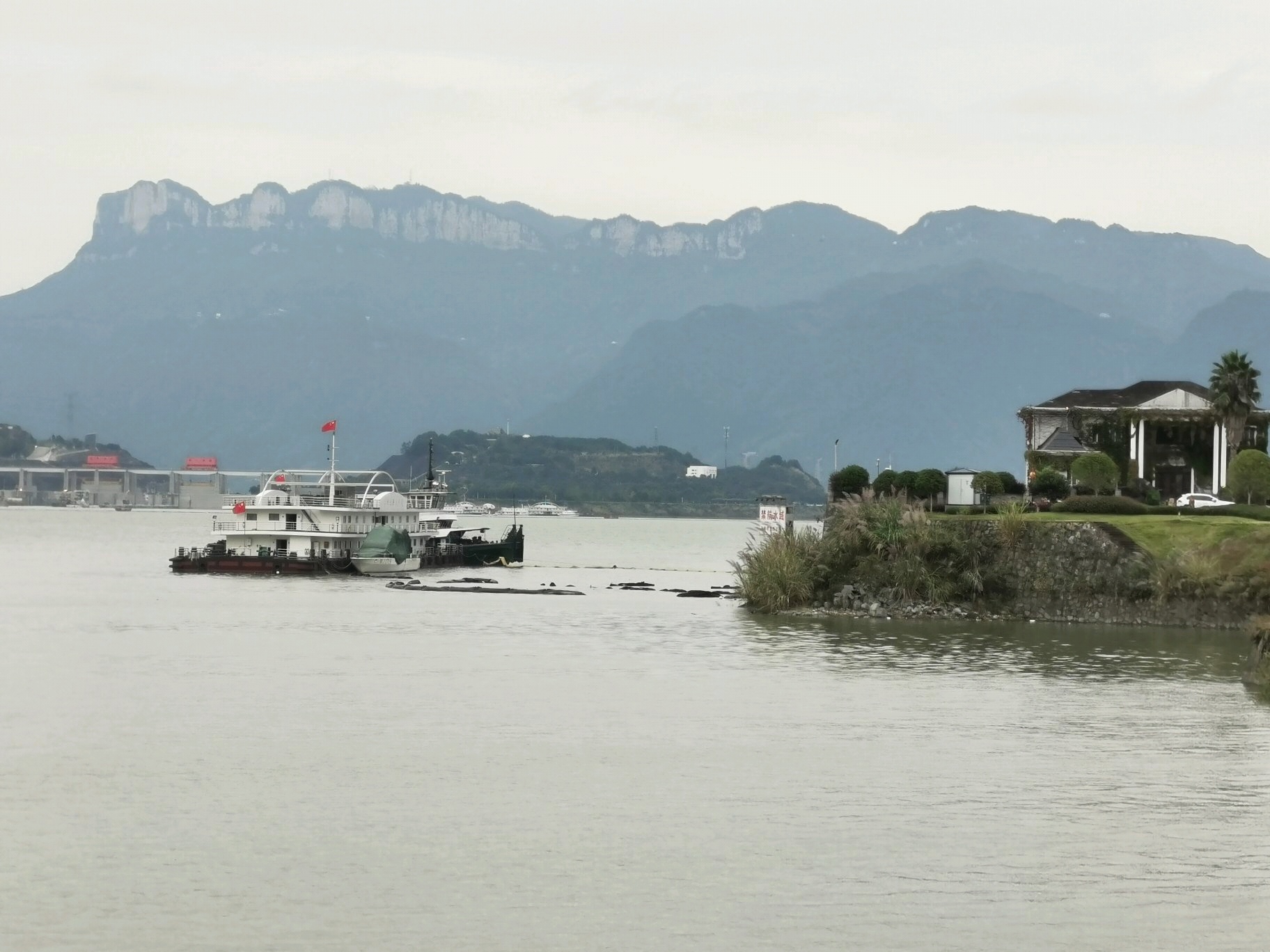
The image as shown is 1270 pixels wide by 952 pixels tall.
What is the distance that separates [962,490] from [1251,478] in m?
13.4

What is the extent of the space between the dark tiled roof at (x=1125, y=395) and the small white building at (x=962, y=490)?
15.1 meters

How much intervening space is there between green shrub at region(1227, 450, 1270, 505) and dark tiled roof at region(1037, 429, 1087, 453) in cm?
1346

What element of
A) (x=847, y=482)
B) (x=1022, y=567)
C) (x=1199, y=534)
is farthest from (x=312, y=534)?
(x=1199, y=534)

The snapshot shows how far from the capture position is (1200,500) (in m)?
86.1

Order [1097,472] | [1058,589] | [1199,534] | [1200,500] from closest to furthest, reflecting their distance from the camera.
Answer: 1. [1199,534]
2. [1058,589]
3. [1097,472]
4. [1200,500]

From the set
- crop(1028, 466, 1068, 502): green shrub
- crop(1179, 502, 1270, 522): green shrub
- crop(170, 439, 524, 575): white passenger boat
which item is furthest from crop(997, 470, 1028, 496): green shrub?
crop(170, 439, 524, 575): white passenger boat

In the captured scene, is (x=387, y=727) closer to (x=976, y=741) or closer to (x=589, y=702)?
(x=589, y=702)

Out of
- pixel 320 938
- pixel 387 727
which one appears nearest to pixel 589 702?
pixel 387 727

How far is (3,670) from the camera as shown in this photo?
2020 inches

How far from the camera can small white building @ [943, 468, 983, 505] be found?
272 ft

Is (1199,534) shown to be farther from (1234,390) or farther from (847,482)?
(1234,390)

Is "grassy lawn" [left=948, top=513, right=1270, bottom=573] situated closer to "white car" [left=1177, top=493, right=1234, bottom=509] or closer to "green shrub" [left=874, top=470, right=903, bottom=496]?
"green shrub" [left=874, top=470, right=903, bottom=496]

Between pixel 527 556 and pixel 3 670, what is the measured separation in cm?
10336

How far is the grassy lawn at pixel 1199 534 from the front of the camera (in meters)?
65.1
